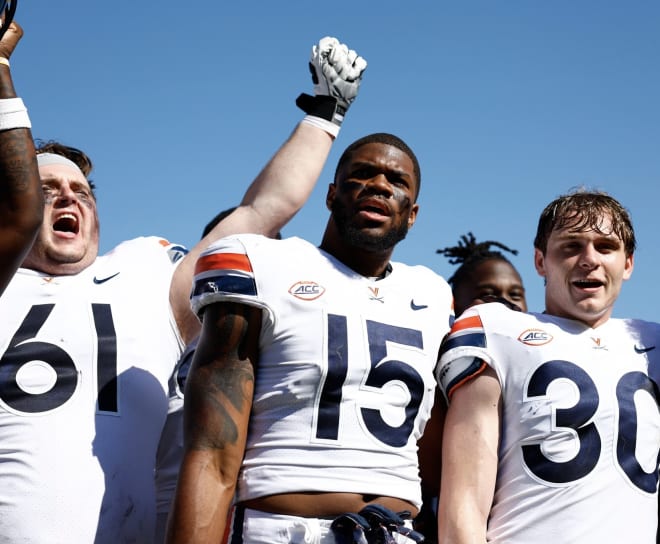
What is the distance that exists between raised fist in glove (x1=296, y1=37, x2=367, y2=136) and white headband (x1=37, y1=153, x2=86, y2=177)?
100 centimetres

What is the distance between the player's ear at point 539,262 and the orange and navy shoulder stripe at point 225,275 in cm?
130

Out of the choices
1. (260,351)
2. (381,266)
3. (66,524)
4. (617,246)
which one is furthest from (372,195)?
(66,524)

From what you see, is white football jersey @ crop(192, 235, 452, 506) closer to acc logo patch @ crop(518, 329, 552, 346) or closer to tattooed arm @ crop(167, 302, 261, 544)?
tattooed arm @ crop(167, 302, 261, 544)

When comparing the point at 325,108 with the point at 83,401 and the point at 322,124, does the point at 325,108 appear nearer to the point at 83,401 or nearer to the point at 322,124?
the point at 322,124

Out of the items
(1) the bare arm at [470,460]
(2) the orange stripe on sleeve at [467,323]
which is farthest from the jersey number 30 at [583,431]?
(2) the orange stripe on sleeve at [467,323]

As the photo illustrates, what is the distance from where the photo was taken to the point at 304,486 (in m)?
3.17

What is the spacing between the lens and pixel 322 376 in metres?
3.32

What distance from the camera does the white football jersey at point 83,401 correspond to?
3.38 m

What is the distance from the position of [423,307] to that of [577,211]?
0.78 m

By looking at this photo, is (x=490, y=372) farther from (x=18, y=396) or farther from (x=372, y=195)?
(x=18, y=396)

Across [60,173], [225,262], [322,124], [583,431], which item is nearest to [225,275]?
[225,262]

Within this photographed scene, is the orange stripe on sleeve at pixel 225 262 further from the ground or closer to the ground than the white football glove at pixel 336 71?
closer to the ground

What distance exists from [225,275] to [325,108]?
109 cm

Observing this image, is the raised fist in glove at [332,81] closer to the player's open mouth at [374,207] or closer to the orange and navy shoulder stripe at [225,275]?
the player's open mouth at [374,207]
